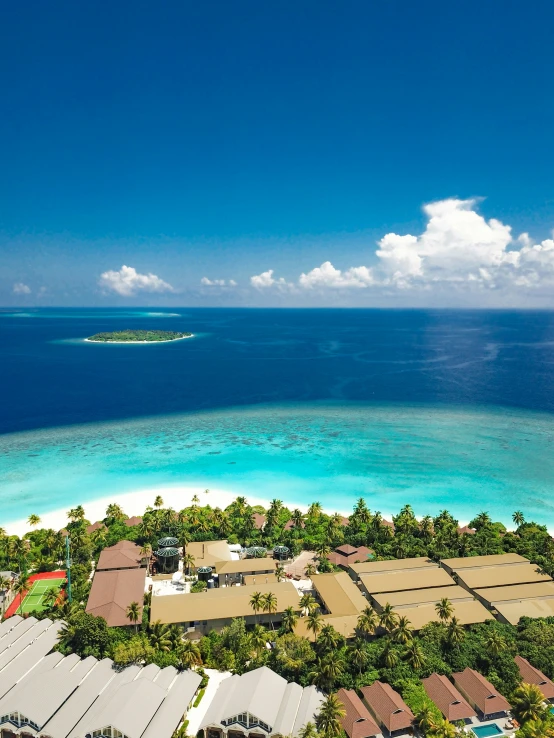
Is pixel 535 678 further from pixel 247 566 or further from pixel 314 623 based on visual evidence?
pixel 247 566

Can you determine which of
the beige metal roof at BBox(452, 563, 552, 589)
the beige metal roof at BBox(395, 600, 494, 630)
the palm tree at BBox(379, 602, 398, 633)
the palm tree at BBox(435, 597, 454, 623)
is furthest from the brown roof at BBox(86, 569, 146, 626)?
the beige metal roof at BBox(452, 563, 552, 589)

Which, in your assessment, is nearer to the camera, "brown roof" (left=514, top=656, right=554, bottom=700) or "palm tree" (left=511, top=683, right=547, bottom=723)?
"palm tree" (left=511, top=683, right=547, bottom=723)

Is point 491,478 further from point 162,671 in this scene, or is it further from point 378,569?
point 162,671

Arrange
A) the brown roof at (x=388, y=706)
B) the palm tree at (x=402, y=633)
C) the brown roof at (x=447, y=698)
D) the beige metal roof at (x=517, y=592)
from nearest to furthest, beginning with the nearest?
the brown roof at (x=388, y=706), the brown roof at (x=447, y=698), the palm tree at (x=402, y=633), the beige metal roof at (x=517, y=592)

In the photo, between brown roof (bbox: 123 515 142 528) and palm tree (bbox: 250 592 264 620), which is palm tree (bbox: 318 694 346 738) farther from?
brown roof (bbox: 123 515 142 528)

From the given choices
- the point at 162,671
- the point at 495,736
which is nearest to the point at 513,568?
the point at 495,736

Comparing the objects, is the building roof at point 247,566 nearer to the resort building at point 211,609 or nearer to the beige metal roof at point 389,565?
the resort building at point 211,609

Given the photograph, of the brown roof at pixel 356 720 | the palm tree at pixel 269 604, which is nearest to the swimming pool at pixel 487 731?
the brown roof at pixel 356 720
